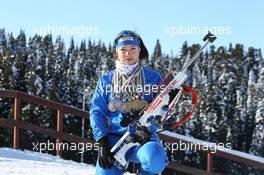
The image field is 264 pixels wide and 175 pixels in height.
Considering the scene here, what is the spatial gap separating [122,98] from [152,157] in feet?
2.38

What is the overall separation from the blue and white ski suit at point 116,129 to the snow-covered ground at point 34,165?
8.95 feet

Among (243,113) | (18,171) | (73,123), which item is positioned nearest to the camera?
(18,171)

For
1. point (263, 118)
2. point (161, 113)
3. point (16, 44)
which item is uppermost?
point (16, 44)

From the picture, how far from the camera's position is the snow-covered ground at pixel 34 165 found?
22.6ft

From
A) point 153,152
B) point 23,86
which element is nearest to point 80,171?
point 153,152

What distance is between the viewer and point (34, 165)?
737 cm

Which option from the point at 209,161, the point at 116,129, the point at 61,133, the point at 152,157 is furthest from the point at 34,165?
the point at 152,157

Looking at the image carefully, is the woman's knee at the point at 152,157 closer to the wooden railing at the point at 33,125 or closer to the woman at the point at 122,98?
the woman at the point at 122,98

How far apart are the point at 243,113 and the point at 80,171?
7447 centimetres

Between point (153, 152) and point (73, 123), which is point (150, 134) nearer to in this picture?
point (153, 152)

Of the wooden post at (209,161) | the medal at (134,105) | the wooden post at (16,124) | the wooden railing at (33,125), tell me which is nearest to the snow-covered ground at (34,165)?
the wooden post at (16,124)

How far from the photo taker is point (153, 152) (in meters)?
3.80

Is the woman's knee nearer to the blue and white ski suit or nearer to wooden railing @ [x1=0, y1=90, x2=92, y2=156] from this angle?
the blue and white ski suit

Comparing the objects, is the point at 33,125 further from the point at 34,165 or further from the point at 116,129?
the point at 116,129
